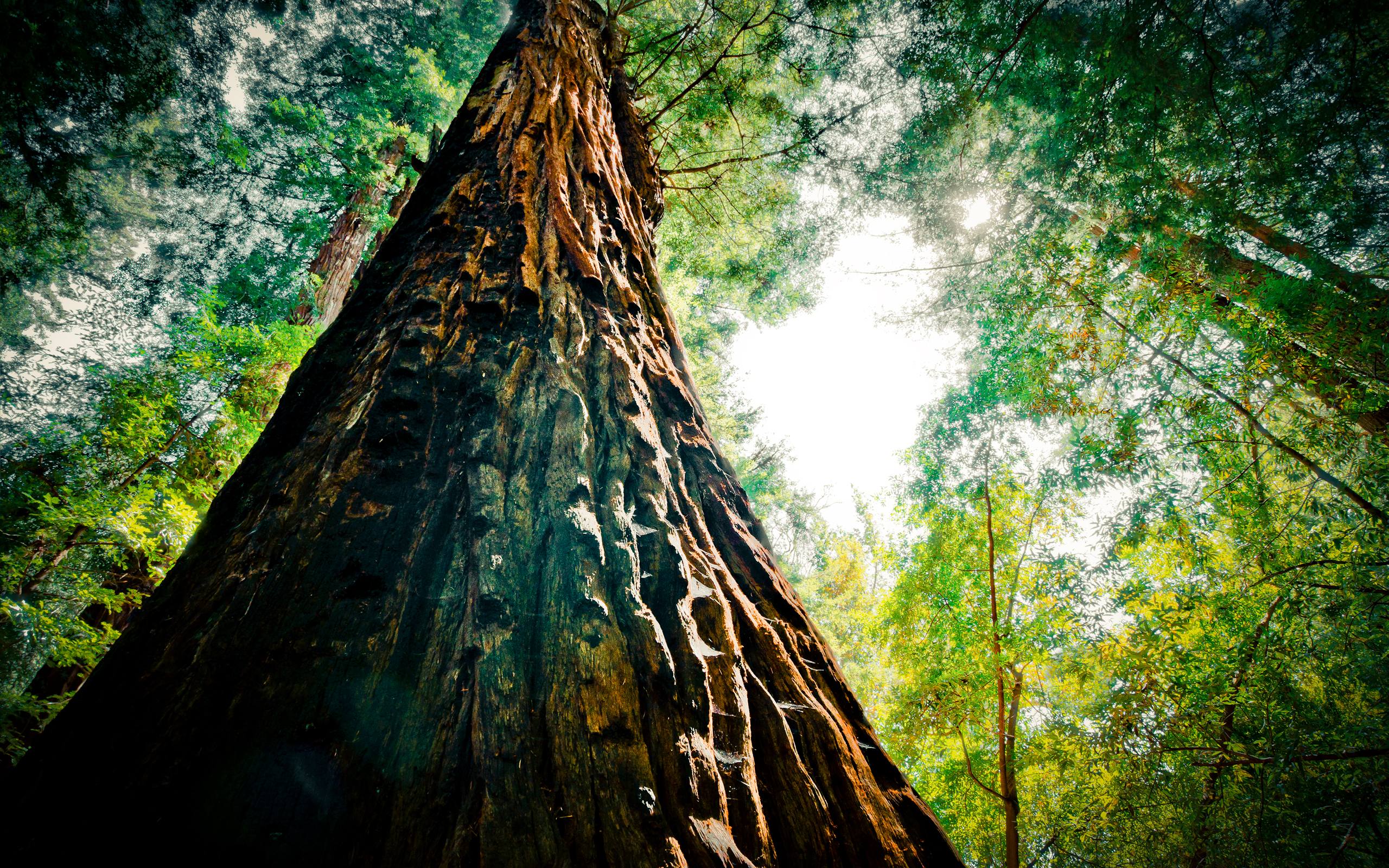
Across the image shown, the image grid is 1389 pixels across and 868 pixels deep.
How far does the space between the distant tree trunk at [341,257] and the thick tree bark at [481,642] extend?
402cm

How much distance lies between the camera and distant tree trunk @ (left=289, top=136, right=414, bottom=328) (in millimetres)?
4461

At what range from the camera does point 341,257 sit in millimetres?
4875

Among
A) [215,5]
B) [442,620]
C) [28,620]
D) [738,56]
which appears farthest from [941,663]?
[215,5]

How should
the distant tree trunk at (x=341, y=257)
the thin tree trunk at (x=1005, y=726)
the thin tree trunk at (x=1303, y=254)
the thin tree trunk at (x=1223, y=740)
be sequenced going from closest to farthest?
the thin tree trunk at (x=1303, y=254) → the thin tree trunk at (x=1223, y=740) → the thin tree trunk at (x=1005, y=726) → the distant tree trunk at (x=341, y=257)

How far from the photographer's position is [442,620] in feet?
2.84

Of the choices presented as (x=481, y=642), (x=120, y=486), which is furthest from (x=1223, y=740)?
(x=120, y=486)

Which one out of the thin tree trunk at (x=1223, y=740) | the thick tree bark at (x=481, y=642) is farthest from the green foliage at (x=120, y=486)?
the thin tree trunk at (x=1223, y=740)

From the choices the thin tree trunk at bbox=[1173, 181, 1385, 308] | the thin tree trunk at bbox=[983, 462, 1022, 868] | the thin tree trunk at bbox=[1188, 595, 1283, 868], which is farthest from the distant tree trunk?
the thin tree trunk at bbox=[1188, 595, 1283, 868]

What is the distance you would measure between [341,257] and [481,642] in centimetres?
576

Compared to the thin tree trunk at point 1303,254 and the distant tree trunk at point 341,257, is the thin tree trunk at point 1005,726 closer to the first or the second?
the thin tree trunk at point 1303,254

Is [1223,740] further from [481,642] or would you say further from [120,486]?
[120,486]

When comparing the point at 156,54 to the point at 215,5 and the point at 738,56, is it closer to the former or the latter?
the point at 215,5

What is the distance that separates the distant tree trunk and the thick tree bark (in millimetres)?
4024

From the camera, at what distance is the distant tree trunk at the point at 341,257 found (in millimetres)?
4461
